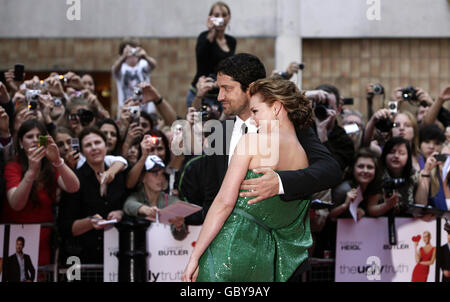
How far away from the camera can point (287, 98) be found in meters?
3.74

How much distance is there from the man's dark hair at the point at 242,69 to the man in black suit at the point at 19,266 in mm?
2054

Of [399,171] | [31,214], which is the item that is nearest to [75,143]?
[31,214]

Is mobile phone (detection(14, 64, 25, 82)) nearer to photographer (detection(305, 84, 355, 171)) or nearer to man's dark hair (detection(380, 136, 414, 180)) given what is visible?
photographer (detection(305, 84, 355, 171))

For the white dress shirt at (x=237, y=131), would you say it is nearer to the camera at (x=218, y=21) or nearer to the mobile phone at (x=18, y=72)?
the mobile phone at (x=18, y=72)

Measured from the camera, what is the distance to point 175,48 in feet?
36.1

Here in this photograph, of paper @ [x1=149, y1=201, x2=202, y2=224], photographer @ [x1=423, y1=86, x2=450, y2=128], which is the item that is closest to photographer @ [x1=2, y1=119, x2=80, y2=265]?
paper @ [x1=149, y1=201, x2=202, y2=224]

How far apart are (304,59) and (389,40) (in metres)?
1.30

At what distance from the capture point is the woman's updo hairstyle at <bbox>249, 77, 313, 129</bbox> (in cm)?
375

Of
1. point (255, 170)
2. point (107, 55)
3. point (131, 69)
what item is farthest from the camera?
point (107, 55)

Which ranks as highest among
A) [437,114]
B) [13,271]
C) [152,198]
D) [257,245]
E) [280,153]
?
[437,114]

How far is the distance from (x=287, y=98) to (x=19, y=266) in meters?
2.59

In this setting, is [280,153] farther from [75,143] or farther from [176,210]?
[75,143]
